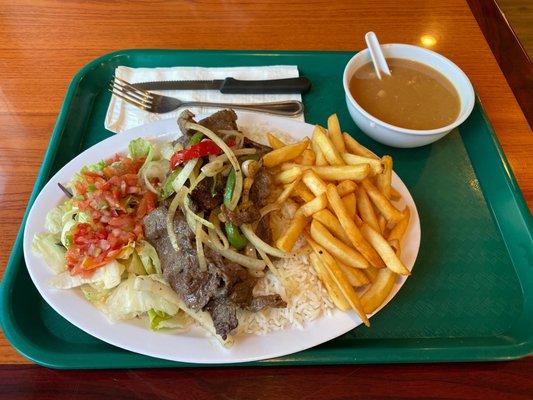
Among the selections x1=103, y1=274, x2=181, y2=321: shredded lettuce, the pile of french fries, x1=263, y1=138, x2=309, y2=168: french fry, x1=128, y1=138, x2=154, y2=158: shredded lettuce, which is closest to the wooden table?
x1=103, y1=274, x2=181, y2=321: shredded lettuce

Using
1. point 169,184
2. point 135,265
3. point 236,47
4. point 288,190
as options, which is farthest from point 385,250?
point 236,47

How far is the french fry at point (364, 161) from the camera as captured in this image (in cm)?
181

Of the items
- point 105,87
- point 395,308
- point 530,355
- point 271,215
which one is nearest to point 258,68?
point 105,87

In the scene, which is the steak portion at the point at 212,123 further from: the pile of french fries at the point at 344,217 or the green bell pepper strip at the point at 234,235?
the green bell pepper strip at the point at 234,235

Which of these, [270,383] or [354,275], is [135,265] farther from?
[354,275]

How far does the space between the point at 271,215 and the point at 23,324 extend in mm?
1099

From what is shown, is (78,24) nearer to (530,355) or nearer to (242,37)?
(242,37)

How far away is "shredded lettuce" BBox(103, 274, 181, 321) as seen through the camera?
1.61 meters

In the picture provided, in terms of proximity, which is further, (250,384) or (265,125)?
(265,125)

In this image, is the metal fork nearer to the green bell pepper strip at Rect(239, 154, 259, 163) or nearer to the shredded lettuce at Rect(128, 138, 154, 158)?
the shredded lettuce at Rect(128, 138, 154, 158)

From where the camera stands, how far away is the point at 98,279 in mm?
1704

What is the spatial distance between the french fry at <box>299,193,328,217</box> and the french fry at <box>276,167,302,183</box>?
0.42 feet

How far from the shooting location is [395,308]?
1793 mm

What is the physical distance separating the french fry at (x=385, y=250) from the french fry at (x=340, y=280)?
176 mm
